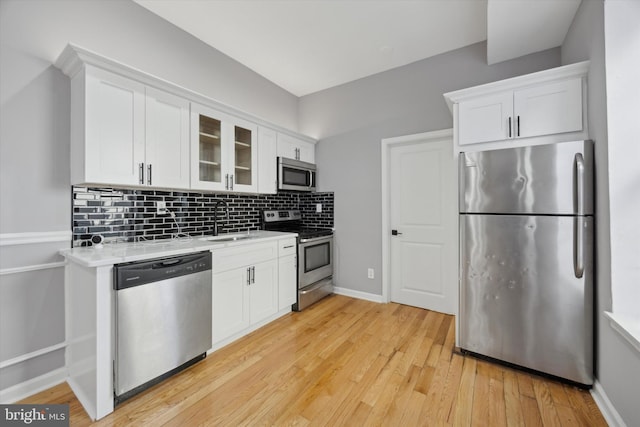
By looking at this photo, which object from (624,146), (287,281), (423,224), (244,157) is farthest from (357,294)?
(624,146)

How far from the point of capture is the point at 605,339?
1.58m

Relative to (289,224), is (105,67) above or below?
above

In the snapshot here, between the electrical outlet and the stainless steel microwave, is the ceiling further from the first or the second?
the electrical outlet

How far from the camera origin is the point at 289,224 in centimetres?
399

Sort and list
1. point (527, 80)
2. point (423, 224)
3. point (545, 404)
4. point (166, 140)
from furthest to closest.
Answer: point (423, 224) < point (166, 140) < point (527, 80) < point (545, 404)

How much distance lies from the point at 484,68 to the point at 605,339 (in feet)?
8.49

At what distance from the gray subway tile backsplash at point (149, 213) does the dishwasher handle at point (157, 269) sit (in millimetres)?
709

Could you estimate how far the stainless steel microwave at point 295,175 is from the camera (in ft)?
10.9

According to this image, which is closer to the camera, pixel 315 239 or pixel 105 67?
pixel 105 67

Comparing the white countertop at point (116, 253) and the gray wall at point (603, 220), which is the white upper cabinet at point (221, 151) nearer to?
the white countertop at point (116, 253)

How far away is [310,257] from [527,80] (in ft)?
8.70

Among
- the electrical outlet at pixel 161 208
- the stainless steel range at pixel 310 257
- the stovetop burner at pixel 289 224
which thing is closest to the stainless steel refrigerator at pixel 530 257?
the stainless steel range at pixel 310 257

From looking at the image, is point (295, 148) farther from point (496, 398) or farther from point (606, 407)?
point (606, 407)

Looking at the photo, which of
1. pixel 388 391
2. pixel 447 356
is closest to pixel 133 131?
pixel 388 391
